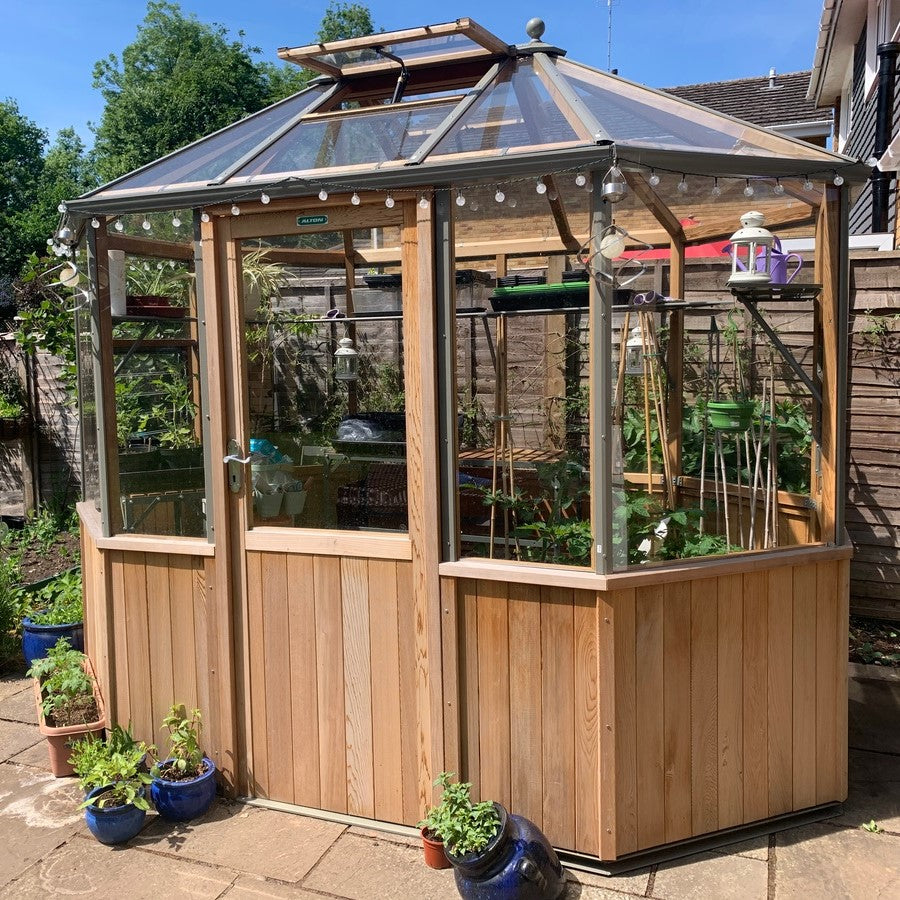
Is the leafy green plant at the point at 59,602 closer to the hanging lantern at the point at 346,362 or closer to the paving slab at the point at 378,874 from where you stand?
the hanging lantern at the point at 346,362

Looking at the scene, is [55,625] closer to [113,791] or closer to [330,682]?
[113,791]

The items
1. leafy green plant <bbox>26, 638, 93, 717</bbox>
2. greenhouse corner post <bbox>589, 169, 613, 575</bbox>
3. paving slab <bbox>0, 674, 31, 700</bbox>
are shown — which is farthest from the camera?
paving slab <bbox>0, 674, 31, 700</bbox>

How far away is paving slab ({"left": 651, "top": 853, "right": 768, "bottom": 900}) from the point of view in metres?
2.74

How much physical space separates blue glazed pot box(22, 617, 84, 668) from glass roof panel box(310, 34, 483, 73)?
122 inches

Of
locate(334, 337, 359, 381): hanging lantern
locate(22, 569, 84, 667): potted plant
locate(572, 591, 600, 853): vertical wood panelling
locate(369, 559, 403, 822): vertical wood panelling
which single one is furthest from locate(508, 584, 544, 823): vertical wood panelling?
locate(22, 569, 84, 667): potted plant

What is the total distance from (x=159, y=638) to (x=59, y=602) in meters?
1.70

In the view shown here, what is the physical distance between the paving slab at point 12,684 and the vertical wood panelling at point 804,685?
3907 mm

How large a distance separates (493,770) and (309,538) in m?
1.05

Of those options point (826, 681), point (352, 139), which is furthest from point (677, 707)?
point (352, 139)

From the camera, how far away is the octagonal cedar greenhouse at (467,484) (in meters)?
2.88

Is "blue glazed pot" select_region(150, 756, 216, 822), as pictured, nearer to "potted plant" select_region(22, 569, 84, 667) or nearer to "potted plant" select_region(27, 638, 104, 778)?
"potted plant" select_region(27, 638, 104, 778)

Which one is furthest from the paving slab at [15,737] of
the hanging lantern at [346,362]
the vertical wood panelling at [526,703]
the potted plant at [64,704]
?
the vertical wood panelling at [526,703]

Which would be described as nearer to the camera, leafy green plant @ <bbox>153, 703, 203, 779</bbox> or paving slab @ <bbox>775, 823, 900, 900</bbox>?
paving slab @ <bbox>775, 823, 900, 900</bbox>

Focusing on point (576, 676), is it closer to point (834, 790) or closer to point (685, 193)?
point (834, 790)
